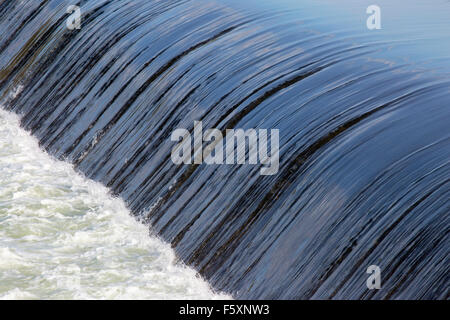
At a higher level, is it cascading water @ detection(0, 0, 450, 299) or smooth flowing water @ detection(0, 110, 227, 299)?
cascading water @ detection(0, 0, 450, 299)

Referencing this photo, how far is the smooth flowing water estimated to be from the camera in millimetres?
6574

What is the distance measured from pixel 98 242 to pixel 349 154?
219 centimetres

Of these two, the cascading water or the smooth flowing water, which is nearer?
the cascading water

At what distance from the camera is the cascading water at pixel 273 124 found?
5895 millimetres

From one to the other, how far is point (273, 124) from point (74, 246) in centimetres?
181

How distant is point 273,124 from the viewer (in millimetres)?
7320

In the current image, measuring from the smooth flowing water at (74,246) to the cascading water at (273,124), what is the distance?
0.16 metres

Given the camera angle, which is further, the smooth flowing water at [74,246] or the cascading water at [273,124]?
the smooth flowing water at [74,246]

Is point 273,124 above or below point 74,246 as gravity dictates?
above

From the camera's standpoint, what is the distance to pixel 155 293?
6492 mm

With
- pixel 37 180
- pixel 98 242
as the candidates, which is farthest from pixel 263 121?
pixel 37 180

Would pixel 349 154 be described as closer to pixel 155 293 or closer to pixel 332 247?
pixel 332 247

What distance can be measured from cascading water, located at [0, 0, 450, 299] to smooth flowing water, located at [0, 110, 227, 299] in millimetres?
163

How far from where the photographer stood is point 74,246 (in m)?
7.40
